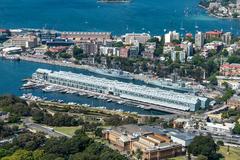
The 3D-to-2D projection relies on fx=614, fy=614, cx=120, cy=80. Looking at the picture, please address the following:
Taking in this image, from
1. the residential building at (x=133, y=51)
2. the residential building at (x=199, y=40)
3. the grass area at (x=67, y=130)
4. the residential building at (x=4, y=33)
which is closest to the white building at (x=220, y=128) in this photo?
the grass area at (x=67, y=130)

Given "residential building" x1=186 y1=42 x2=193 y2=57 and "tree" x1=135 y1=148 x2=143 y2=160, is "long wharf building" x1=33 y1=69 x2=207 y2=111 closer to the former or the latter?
"tree" x1=135 y1=148 x2=143 y2=160

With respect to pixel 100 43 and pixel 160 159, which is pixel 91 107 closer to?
pixel 160 159

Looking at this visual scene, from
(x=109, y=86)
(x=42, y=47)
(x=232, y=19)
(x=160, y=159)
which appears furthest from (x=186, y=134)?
(x=232, y=19)

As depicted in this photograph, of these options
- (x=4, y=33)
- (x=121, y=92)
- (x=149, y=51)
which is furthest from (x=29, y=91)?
(x=4, y=33)

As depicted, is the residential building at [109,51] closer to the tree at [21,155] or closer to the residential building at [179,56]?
the residential building at [179,56]

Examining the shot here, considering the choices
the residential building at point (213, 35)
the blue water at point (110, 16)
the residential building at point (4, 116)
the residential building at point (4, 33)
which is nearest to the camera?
the residential building at point (4, 116)
